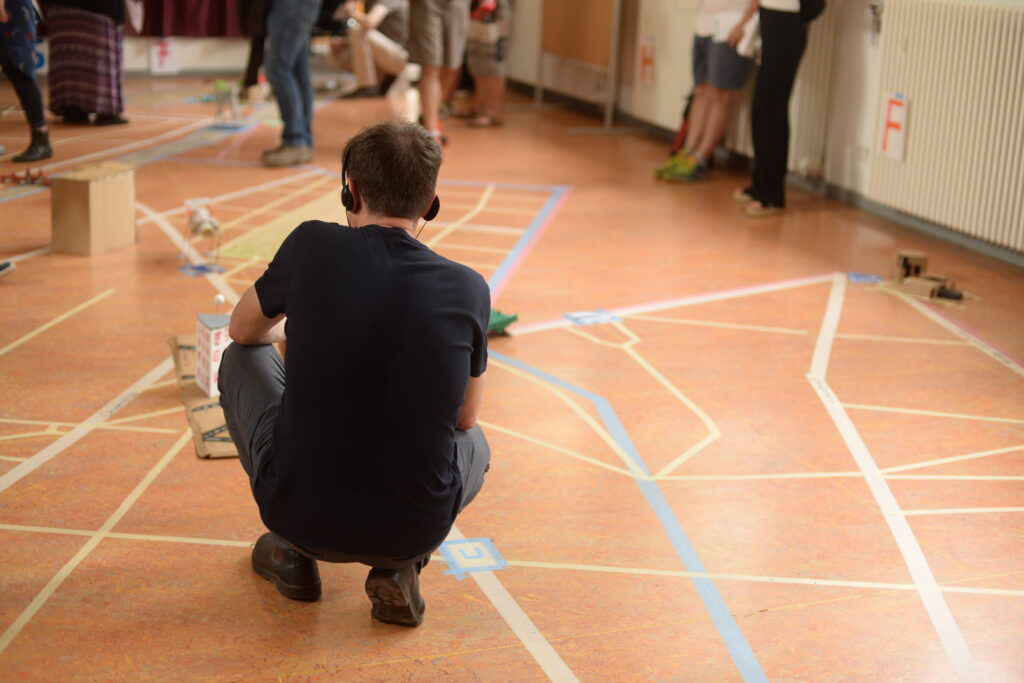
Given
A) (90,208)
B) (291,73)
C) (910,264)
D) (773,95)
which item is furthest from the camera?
(291,73)

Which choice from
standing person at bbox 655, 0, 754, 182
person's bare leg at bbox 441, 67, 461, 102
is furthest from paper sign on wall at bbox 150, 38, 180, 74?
standing person at bbox 655, 0, 754, 182

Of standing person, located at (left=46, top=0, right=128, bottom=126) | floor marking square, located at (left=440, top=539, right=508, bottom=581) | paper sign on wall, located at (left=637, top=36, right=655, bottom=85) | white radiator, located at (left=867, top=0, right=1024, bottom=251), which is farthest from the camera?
paper sign on wall, located at (left=637, top=36, right=655, bottom=85)

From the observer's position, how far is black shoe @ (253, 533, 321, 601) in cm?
231

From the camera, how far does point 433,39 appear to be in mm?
7102

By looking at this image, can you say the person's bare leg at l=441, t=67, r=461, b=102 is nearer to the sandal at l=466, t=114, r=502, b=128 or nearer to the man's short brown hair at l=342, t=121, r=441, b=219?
the sandal at l=466, t=114, r=502, b=128

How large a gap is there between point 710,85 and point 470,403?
4970mm

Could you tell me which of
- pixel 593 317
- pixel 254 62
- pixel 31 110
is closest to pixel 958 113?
pixel 593 317

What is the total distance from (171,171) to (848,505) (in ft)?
14.7

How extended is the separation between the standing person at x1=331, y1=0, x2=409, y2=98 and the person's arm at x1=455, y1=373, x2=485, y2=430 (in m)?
6.64

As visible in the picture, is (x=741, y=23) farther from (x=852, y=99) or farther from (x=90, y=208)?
(x=90, y=208)

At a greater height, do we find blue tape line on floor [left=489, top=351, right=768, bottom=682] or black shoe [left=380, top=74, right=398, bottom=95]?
black shoe [left=380, top=74, right=398, bottom=95]

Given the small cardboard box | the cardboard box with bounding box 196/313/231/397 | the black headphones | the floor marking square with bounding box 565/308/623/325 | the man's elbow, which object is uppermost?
the black headphones

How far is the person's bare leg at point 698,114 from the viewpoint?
268 inches

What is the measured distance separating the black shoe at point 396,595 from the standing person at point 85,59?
5.69 m
